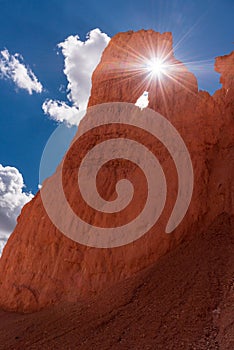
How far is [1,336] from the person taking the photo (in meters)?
13.5

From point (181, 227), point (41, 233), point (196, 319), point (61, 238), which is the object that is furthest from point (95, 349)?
point (41, 233)

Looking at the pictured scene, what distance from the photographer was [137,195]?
16328 mm

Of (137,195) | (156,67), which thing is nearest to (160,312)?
(137,195)

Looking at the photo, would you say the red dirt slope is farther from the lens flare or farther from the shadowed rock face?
the lens flare

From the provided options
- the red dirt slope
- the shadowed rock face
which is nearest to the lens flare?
the shadowed rock face

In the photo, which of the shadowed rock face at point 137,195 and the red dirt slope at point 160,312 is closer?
the red dirt slope at point 160,312

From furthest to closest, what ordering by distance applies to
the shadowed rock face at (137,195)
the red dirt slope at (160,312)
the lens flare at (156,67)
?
the lens flare at (156,67) → the shadowed rock face at (137,195) → the red dirt slope at (160,312)

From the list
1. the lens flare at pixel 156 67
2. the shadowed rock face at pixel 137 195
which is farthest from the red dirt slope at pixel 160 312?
the lens flare at pixel 156 67

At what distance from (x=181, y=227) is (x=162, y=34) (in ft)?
43.7

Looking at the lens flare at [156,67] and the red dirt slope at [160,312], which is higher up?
the lens flare at [156,67]

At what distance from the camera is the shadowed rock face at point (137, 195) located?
1481 centimetres

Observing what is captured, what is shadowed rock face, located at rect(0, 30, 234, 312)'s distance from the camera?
48.6ft

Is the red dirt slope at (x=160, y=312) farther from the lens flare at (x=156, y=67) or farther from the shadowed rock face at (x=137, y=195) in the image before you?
the lens flare at (x=156, y=67)

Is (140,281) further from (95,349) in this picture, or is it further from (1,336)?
(1,336)
